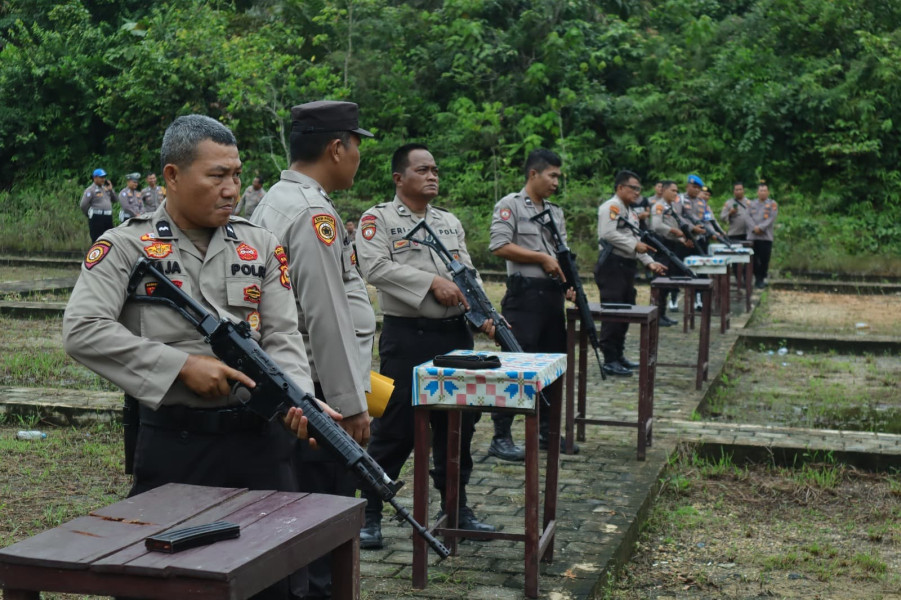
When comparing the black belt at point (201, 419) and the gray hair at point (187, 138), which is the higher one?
the gray hair at point (187, 138)

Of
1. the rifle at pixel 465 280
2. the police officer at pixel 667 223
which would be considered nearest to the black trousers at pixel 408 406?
the rifle at pixel 465 280

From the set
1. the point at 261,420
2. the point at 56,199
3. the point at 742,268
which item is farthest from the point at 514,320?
the point at 56,199

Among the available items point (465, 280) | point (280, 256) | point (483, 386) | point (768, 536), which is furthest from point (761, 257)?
point (280, 256)

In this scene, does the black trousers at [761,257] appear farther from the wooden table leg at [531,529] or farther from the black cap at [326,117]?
the black cap at [326,117]

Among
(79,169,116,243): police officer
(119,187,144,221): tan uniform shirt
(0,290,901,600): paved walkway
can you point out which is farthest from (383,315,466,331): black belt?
(79,169,116,243): police officer

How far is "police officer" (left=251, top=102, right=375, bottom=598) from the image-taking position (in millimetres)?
3648

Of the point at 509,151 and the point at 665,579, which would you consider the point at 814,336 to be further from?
the point at 509,151

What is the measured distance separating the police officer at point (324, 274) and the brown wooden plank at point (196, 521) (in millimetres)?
877

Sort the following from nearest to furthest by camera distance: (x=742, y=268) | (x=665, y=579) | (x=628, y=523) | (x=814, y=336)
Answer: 1. (x=665, y=579)
2. (x=628, y=523)
3. (x=814, y=336)
4. (x=742, y=268)

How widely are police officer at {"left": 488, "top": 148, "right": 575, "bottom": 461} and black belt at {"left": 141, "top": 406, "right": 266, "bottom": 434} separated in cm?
402

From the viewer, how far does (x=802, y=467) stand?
6.68 m

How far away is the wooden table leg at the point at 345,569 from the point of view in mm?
2779

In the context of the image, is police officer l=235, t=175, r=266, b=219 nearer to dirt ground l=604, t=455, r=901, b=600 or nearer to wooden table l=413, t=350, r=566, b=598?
dirt ground l=604, t=455, r=901, b=600

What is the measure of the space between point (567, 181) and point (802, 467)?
1855 centimetres
